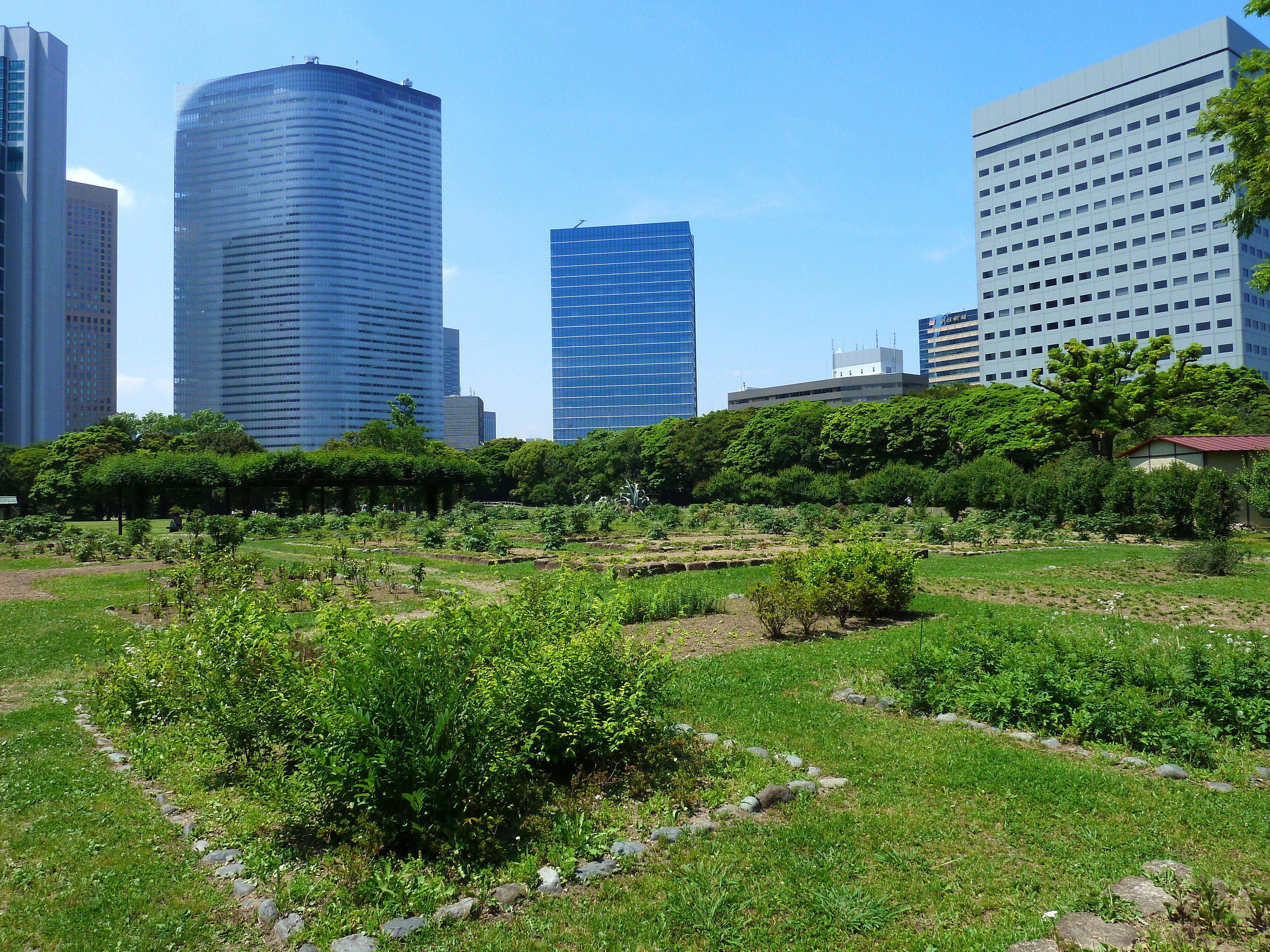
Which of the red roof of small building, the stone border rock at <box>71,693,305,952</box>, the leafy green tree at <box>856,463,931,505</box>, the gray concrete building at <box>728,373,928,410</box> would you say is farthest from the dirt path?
the gray concrete building at <box>728,373,928,410</box>

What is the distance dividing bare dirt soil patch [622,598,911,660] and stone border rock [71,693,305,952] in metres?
4.79

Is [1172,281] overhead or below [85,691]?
overhead

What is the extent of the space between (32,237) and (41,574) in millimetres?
103446

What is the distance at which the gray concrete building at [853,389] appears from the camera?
106812mm

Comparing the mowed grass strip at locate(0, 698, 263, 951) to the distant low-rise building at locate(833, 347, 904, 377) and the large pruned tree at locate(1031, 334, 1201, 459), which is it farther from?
the distant low-rise building at locate(833, 347, 904, 377)

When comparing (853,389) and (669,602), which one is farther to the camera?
(853,389)

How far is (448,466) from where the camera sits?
126ft

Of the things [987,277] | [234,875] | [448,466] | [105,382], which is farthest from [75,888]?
[105,382]

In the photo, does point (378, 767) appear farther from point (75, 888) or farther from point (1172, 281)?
point (1172, 281)

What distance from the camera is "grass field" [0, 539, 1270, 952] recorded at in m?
3.18

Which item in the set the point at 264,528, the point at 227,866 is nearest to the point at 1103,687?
the point at 227,866

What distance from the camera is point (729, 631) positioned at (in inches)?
388

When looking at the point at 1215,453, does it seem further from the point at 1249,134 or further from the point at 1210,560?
the point at 1249,134

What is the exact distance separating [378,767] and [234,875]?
85 cm
